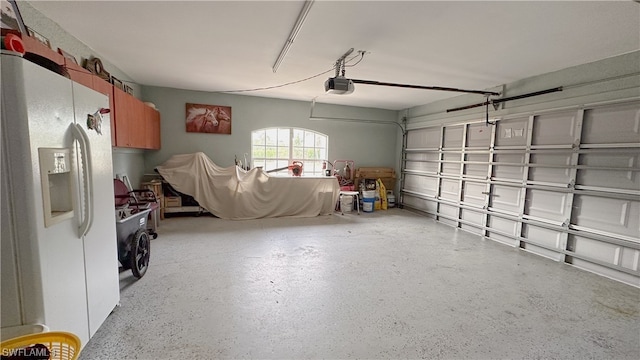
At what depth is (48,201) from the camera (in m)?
1.28

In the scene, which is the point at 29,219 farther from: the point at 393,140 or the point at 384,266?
the point at 393,140

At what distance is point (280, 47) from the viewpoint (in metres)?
3.12

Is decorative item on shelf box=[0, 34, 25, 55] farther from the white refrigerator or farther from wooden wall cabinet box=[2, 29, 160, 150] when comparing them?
wooden wall cabinet box=[2, 29, 160, 150]

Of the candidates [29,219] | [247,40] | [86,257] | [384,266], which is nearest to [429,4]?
[247,40]

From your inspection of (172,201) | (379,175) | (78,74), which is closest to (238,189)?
(172,201)

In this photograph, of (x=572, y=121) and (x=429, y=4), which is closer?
(x=429, y=4)

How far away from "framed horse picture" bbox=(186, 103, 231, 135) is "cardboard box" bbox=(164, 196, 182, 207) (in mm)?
1493

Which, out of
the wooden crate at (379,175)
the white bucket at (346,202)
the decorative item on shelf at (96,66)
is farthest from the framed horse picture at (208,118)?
the wooden crate at (379,175)

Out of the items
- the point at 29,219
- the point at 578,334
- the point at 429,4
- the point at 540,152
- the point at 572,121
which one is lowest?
the point at 578,334

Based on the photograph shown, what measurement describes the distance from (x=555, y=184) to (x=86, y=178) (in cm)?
516

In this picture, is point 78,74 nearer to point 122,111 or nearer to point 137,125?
point 122,111

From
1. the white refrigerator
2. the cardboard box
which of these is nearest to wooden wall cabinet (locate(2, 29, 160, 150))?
the cardboard box

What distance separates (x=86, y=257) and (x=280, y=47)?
9.00 ft

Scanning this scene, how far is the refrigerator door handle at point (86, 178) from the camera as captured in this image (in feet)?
4.95
